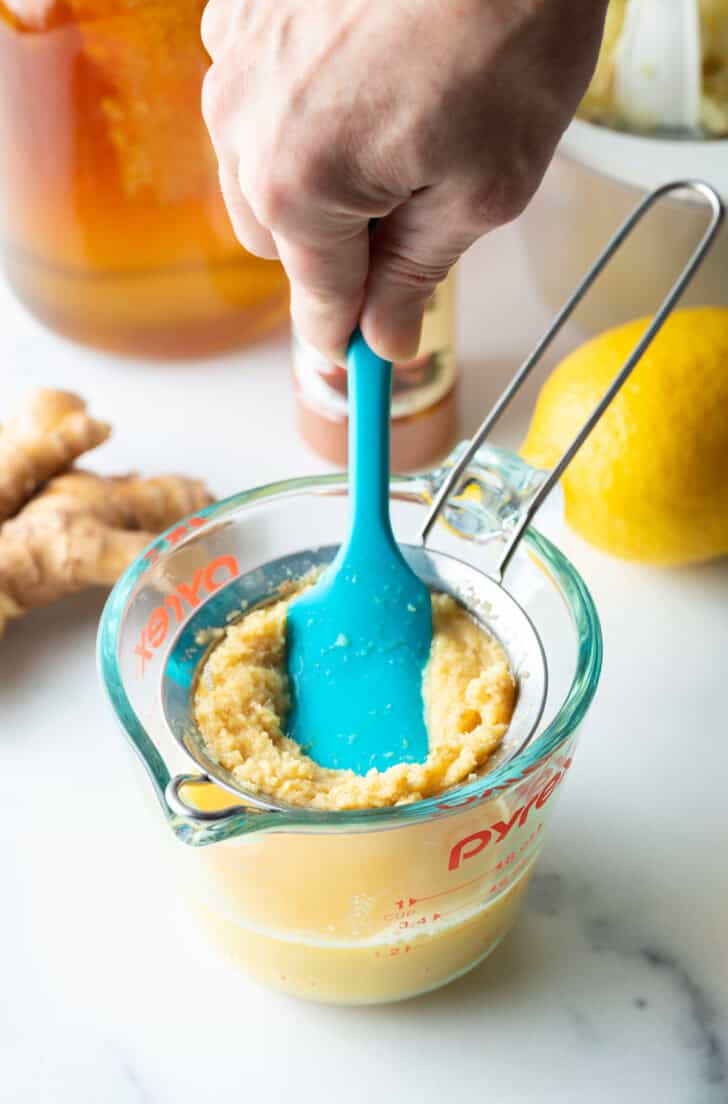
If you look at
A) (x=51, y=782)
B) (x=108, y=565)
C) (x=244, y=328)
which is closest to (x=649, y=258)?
(x=244, y=328)

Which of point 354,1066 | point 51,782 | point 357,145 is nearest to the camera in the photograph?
point 357,145

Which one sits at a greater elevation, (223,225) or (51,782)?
(223,225)

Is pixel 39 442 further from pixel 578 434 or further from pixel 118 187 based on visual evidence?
pixel 578 434

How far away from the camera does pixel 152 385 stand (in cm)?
110

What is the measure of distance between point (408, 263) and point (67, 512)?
0.39 m

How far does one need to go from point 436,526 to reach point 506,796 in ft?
0.80

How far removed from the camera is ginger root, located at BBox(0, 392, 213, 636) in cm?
87

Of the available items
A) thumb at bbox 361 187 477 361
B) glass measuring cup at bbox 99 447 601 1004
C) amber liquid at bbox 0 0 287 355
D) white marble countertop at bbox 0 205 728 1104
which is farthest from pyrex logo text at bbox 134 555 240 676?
amber liquid at bbox 0 0 287 355

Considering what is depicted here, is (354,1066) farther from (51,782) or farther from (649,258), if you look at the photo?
(649,258)

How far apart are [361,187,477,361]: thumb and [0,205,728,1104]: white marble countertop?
266 mm

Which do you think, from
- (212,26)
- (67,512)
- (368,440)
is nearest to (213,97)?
(212,26)

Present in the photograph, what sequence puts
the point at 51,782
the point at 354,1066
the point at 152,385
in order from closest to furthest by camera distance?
the point at 354,1066 < the point at 51,782 < the point at 152,385

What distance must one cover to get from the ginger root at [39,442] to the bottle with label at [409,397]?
0.50 ft

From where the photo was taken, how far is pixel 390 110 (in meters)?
0.51
